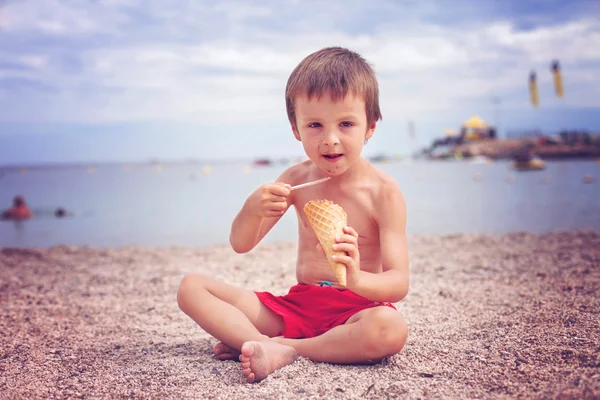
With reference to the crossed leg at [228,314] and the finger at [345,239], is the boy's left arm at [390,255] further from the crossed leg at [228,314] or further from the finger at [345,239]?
the crossed leg at [228,314]

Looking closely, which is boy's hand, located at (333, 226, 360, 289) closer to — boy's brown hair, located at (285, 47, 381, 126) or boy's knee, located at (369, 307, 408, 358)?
boy's knee, located at (369, 307, 408, 358)

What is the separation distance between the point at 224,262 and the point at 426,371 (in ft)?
12.8

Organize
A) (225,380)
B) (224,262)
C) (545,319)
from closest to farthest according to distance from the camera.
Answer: (225,380)
(545,319)
(224,262)

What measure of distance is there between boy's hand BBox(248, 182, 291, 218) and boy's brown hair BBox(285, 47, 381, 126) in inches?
16.8

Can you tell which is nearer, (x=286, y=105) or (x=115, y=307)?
(x=286, y=105)

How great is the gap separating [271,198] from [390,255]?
2.23ft

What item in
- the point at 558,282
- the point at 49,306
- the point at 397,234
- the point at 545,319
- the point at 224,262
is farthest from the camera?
the point at 224,262

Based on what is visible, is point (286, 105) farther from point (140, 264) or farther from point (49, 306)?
point (140, 264)

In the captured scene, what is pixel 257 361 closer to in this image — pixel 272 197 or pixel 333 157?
pixel 272 197

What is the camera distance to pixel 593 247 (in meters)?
6.38

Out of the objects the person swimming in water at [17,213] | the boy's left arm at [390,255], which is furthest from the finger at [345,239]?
the person swimming in water at [17,213]

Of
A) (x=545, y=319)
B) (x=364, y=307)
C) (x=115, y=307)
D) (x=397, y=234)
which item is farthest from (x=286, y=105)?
(x=115, y=307)

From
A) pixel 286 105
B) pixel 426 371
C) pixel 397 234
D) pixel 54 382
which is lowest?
pixel 426 371

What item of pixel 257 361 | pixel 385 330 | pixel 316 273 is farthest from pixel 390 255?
pixel 257 361
